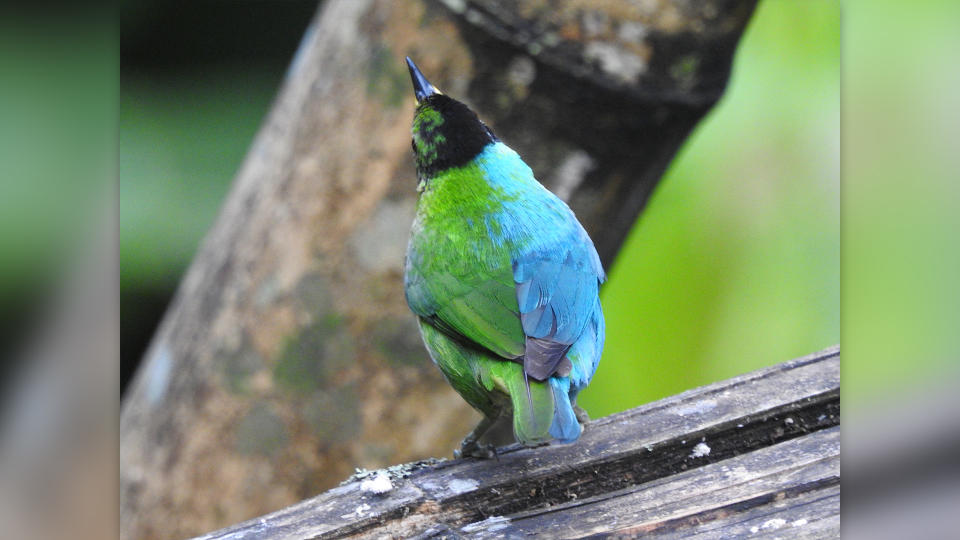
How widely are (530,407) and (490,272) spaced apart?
317mm

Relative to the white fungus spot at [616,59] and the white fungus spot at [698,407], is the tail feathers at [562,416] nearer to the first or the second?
the white fungus spot at [698,407]

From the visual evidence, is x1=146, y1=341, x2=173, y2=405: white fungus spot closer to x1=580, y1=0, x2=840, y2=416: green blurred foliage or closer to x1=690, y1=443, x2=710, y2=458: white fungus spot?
x1=580, y1=0, x2=840, y2=416: green blurred foliage

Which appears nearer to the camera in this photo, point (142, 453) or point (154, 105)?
point (154, 105)

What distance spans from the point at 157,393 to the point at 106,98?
2.29 feet

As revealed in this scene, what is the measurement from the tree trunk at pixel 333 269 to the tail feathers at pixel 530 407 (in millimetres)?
598

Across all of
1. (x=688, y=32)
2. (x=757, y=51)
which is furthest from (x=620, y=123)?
(x=757, y=51)

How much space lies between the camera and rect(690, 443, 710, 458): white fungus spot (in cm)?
194

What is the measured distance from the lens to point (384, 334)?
2.37 metres

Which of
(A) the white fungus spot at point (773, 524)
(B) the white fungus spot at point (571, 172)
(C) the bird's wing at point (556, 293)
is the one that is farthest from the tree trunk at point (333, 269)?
(A) the white fungus spot at point (773, 524)

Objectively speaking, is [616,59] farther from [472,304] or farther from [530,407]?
[530,407]

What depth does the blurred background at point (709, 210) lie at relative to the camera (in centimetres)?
235

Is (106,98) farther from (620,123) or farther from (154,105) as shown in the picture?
(620,123)

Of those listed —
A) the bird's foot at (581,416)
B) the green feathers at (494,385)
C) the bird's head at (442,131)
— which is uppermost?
the bird's head at (442,131)

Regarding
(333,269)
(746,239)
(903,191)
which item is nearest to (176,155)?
(333,269)
